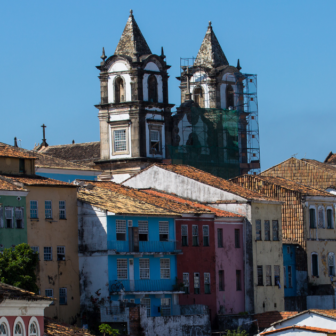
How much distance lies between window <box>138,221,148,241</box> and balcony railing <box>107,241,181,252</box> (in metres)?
0.37

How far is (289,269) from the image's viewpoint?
75.9 metres

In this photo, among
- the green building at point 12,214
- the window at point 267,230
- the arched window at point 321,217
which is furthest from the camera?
the arched window at point 321,217

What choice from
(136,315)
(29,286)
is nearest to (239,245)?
(136,315)

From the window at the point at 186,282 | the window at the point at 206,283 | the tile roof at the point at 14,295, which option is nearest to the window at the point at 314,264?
the window at the point at 206,283

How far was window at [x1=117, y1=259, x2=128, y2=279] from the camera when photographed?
199 feet

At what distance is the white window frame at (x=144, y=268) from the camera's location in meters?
62.2

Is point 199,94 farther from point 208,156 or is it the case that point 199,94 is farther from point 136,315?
point 136,315

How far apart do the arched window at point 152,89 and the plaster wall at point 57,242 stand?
39815mm

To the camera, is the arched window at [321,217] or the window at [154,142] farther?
the window at [154,142]

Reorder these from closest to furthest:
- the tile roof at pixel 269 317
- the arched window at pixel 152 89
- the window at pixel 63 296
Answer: the window at pixel 63 296
the tile roof at pixel 269 317
the arched window at pixel 152 89

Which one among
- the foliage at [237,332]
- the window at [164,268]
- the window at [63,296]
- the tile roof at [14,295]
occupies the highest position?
the window at [164,268]

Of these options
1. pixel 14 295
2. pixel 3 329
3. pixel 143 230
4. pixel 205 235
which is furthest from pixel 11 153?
pixel 3 329

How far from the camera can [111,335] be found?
185 ft

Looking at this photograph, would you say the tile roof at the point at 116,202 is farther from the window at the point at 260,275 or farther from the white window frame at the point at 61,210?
the window at the point at 260,275
